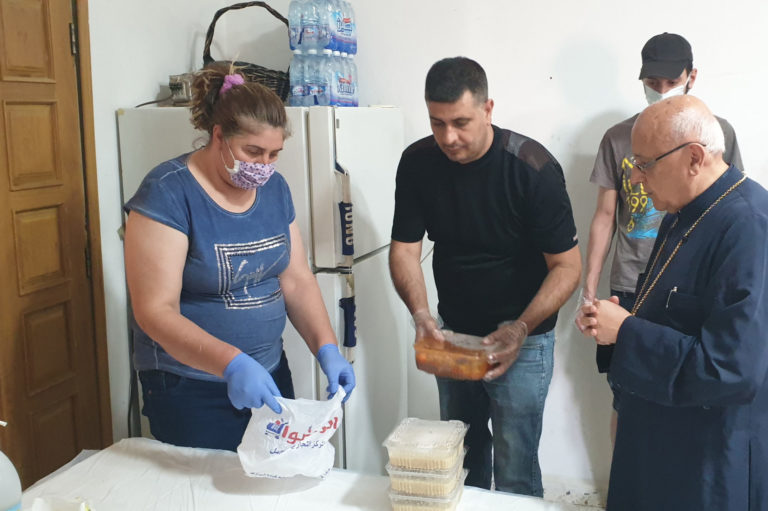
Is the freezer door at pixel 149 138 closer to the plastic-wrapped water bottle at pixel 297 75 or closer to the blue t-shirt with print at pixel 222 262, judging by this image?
the plastic-wrapped water bottle at pixel 297 75

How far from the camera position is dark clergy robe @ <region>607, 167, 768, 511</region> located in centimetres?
116

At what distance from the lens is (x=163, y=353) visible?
164 cm

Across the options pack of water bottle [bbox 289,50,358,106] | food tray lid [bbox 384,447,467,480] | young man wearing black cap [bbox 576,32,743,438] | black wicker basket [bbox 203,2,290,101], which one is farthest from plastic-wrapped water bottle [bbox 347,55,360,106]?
food tray lid [bbox 384,447,467,480]

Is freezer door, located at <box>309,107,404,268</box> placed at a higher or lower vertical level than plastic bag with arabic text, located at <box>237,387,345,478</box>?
higher

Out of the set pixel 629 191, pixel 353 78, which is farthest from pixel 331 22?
pixel 629 191

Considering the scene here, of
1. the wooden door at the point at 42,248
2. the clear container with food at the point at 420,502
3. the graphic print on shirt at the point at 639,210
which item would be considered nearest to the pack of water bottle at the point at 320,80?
the wooden door at the point at 42,248

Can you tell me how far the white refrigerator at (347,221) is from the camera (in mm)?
2262

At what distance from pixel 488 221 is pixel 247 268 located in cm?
65

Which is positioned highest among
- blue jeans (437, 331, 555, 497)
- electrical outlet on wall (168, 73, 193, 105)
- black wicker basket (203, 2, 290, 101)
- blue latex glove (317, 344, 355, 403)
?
black wicker basket (203, 2, 290, 101)

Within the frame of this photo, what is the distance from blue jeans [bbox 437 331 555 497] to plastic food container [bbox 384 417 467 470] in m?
0.52

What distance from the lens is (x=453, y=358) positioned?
1.66 meters

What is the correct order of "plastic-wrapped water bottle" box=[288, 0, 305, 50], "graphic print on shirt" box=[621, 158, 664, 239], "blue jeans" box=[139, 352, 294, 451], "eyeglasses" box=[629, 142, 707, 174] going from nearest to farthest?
"eyeglasses" box=[629, 142, 707, 174], "blue jeans" box=[139, 352, 294, 451], "graphic print on shirt" box=[621, 158, 664, 239], "plastic-wrapped water bottle" box=[288, 0, 305, 50]

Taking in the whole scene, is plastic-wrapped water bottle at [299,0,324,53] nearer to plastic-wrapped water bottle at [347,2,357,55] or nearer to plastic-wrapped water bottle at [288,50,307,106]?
plastic-wrapped water bottle at [288,50,307,106]

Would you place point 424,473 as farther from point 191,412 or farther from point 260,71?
point 260,71
